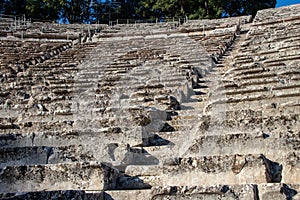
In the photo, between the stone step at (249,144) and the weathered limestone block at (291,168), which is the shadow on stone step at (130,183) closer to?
the stone step at (249,144)

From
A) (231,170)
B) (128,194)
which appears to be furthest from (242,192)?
(128,194)

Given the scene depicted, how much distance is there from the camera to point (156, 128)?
13.7 ft

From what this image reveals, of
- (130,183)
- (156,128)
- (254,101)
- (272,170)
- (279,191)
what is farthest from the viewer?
(254,101)

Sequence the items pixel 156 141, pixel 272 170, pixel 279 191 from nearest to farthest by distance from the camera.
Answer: pixel 279 191 < pixel 272 170 < pixel 156 141

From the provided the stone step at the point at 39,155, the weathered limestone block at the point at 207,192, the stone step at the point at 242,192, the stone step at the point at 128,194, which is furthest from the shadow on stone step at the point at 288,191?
the stone step at the point at 39,155

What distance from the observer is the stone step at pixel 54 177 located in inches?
106

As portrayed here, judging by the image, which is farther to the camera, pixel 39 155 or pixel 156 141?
pixel 156 141

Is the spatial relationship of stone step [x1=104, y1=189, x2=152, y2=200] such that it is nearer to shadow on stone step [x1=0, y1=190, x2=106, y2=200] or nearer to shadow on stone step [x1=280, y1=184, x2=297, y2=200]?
shadow on stone step [x1=0, y1=190, x2=106, y2=200]

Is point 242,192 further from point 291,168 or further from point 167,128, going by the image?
point 167,128

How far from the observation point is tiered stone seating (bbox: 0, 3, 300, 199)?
2562 mm

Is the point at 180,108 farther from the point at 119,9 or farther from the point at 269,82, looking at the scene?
the point at 119,9

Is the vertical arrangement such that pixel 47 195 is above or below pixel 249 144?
below

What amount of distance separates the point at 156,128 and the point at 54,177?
5.16 ft

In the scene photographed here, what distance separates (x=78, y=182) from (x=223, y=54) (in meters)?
6.74
